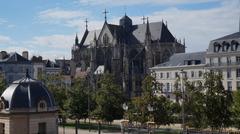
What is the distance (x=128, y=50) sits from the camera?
361ft

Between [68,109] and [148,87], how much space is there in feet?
59.1

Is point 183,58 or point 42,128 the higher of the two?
point 183,58

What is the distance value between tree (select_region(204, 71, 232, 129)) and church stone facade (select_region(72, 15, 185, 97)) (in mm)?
56826

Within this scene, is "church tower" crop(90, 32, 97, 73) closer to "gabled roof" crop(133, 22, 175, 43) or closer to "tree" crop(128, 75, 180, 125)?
"gabled roof" crop(133, 22, 175, 43)

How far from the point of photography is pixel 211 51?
257ft

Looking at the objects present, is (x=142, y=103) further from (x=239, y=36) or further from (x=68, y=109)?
(x=239, y=36)

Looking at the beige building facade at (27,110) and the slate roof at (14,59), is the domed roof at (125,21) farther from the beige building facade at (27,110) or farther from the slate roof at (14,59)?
the beige building facade at (27,110)

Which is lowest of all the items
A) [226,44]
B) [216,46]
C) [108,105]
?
[108,105]

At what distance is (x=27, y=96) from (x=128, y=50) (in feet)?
242

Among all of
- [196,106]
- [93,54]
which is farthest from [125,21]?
[196,106]

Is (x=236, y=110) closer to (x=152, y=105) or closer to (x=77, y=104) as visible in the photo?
(x=152, y=105)

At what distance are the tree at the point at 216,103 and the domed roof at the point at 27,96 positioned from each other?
14889mm

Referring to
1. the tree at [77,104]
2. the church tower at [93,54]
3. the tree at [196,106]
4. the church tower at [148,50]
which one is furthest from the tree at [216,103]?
the church tower at [93,54]

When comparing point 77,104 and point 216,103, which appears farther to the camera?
point 77,104
